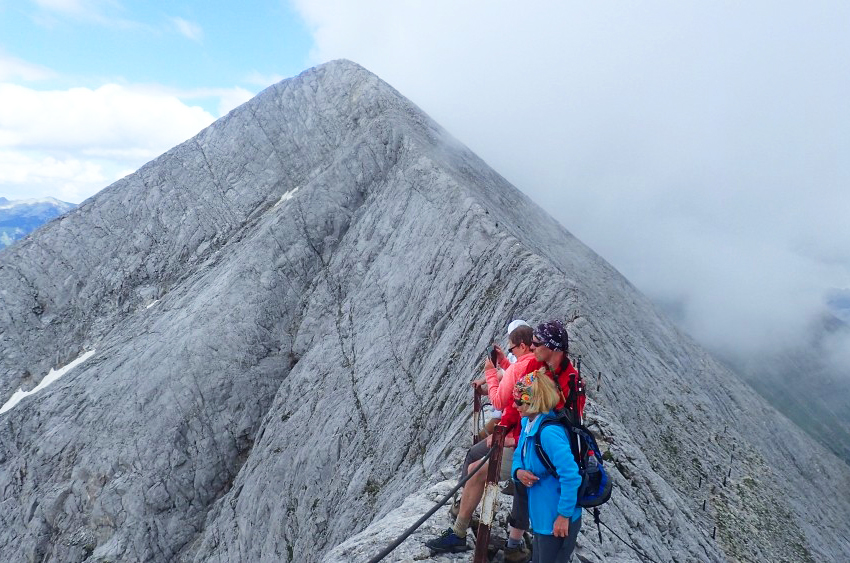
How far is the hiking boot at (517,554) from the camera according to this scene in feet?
23.3

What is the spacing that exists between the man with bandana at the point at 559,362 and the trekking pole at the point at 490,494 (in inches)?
40.9

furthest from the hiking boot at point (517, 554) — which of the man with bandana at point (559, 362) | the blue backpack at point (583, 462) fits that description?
the man with bandana at point (559, 362)

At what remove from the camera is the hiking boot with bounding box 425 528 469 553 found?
741cm

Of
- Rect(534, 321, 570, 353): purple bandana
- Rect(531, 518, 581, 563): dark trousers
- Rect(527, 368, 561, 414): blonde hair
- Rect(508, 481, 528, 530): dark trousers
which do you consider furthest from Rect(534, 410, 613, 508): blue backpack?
Rect(508, 481, 528, 530): dark trousers

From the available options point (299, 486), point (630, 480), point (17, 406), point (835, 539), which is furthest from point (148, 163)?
point (835, 539)

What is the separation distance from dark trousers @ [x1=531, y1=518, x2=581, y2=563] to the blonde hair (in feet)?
4.85

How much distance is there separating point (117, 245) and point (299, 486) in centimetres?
2787

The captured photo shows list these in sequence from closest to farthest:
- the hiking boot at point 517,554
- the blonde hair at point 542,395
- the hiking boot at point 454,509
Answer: the blonde hair at point 542,395
the hiking boot at point 517,554
the hiking boot at point 454,509

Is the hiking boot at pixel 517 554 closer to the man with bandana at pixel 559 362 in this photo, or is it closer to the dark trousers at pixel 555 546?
the dark trousers at pixel 555 546

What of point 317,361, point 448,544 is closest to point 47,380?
point 317,361

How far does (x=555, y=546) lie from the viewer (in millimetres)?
6070

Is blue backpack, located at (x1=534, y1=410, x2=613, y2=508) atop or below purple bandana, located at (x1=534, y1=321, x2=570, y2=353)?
below

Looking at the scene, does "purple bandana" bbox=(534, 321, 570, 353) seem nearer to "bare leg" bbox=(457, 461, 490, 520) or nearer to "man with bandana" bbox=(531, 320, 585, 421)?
"man with bandana" bbox=(531, 320, 585, 421)

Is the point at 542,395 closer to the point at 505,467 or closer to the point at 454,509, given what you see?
the point at 505,467
